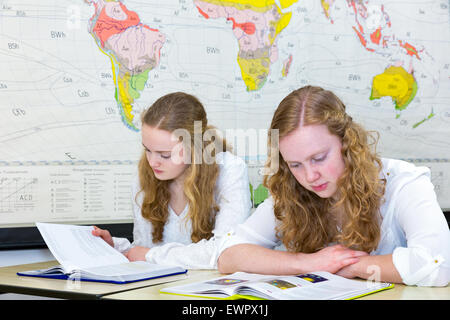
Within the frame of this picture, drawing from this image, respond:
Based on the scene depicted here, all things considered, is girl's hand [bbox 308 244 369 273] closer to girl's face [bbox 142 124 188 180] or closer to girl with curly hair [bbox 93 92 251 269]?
girl with curly hair [bbox 93 92 251 269]

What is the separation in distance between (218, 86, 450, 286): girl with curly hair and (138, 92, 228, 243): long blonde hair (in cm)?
32

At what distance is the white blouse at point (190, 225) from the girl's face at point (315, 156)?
0.41m

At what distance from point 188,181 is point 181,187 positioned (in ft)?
0.39

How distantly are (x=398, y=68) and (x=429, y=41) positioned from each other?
233mm

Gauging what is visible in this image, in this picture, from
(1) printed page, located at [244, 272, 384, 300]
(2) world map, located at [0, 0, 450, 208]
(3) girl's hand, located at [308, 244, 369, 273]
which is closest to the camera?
(1) printed page, located at [244, 272, 384, 300]

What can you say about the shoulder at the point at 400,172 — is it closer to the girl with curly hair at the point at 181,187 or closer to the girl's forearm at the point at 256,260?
the girl's forearm at the point at 256,260

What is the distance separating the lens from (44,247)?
2.35 meters

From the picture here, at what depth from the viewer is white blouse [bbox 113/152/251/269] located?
6.09 ft

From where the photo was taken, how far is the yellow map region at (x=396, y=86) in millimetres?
2850

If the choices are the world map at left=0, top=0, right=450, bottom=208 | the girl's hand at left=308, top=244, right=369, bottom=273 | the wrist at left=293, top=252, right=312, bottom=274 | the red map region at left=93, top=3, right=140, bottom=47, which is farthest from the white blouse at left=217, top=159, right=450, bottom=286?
the red map region at left=93, top=3, right=140, bottom=47

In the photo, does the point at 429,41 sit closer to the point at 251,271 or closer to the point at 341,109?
the point at 341,109

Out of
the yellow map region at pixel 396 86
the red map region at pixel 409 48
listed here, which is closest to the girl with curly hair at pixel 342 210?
the yellow map region at pixel 396 86

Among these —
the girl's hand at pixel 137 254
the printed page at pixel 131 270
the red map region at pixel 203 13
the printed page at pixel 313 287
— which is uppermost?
the red map region at pixel 203 13
